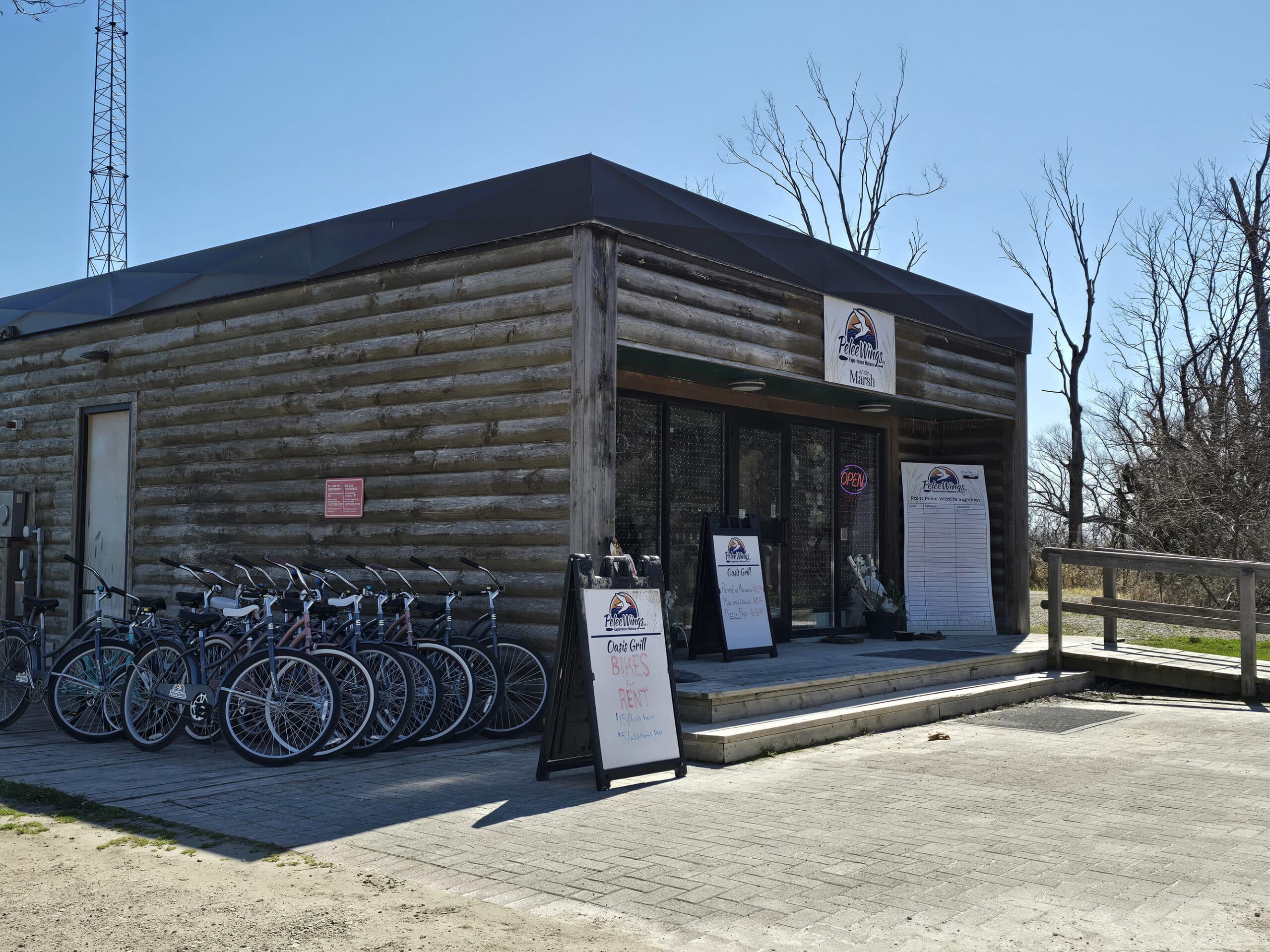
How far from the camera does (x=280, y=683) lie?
6.57 m

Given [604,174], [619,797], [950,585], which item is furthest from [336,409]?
[950,585]

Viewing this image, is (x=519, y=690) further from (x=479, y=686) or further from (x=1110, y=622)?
(x=1110, y=622)

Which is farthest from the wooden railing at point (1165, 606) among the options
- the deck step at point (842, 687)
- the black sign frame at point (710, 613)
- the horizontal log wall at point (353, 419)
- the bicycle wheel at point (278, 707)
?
the bicycle wheel at point (278, 707)

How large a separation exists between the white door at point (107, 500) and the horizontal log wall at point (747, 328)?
5.38 meters

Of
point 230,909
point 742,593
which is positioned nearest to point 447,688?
point 742,593

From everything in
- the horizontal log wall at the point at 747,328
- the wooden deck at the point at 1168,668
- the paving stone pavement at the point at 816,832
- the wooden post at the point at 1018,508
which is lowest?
the paving stone pavement at the point at 816,832

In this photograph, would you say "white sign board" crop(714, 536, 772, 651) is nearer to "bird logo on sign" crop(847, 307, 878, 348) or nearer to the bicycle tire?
"bird logo on sign" crop(847, 307, 878, 348)

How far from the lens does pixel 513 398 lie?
7879 mm

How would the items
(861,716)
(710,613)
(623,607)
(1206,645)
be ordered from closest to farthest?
(623,607) < (861,716) < (710,613) < (1206,645)

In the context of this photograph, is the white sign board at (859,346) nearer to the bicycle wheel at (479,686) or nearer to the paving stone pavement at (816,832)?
the paving stone pavement at (816,832)

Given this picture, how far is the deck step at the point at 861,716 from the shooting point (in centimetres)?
672

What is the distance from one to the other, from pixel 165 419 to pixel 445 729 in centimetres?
468

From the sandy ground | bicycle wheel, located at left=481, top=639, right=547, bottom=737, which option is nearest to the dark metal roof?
bicycle wheel, located at left=481, top=639, right=547, bottom=737

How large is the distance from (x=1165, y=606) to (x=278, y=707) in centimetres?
797
